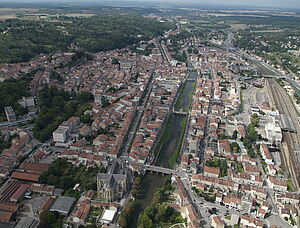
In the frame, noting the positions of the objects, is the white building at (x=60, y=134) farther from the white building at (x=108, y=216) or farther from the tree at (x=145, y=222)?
the tree at (x=145, y=222)

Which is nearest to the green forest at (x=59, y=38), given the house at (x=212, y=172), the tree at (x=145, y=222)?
the house at (x=212, y=172)

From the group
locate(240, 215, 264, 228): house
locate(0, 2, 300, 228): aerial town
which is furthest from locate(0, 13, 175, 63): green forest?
locate(240, 215, 264, 228): house

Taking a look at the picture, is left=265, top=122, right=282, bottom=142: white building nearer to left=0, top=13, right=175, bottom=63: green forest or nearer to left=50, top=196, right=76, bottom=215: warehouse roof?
left=50, top=196, right=76, bottom=215: warehouse roof

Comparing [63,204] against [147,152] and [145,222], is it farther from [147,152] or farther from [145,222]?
[147,152]

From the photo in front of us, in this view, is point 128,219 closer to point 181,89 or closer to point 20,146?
point 20,146

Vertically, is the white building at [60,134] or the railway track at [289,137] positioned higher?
the white building at [60,134]

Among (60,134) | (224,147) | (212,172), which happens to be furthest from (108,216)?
(224,147)

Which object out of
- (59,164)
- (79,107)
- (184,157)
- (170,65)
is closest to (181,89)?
(170,65)
